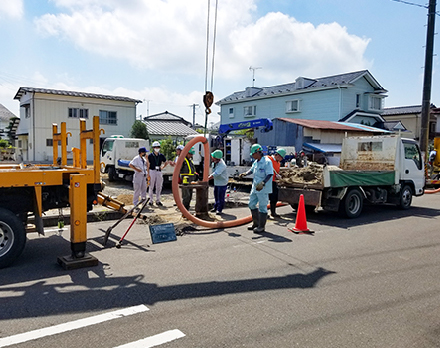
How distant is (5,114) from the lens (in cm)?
5566

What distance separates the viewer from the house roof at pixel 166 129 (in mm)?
40069

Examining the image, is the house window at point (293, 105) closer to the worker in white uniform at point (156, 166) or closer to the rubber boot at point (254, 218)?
the worker in white uniform at point (156, 166)

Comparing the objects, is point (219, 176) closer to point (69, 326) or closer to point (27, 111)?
point (69, 326)

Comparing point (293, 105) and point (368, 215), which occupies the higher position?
point (293, 105)

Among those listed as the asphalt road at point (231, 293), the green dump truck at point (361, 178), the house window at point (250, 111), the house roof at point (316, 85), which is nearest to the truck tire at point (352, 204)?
the green dump truck at point (361, 178)

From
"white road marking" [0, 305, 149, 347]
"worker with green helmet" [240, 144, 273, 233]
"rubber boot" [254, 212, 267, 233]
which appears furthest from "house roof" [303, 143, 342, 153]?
"white road marking" [0, 305, 149, 347]

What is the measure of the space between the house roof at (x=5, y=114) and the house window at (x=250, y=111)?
1352 inches

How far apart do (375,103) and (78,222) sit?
1311 inches

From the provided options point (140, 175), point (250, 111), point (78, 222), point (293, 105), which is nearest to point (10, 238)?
point (78, 222)

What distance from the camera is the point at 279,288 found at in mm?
4898

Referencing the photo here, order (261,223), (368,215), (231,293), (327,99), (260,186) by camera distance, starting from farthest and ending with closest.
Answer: (327,99), (368,215), (261,223), (260,186), (231,293)

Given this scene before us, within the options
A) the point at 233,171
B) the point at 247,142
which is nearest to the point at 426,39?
the point at 247,142

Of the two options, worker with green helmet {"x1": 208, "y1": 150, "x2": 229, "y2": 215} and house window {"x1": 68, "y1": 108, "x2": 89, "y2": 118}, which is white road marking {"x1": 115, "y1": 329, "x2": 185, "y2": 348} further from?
house window {"x1": 68, "y1": 108, "x2": 89, "y2": 118}

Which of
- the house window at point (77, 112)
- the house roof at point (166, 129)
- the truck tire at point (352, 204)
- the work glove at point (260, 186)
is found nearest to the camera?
the work glove at point (260, 186)
